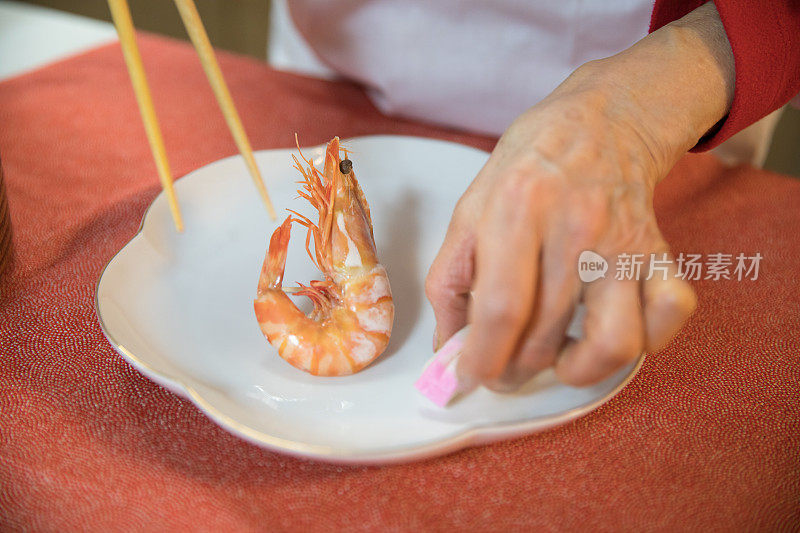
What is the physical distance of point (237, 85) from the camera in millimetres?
1062

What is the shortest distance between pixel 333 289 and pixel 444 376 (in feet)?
0.62

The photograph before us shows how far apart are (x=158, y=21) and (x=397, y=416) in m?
2.71

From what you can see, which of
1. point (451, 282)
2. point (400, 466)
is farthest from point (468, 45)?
point (400, 466)

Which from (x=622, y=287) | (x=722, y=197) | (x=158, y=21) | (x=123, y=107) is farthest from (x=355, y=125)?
(x=158, y=21)

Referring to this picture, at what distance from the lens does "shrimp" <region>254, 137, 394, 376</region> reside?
59cm

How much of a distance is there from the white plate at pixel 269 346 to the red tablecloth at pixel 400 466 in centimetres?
3

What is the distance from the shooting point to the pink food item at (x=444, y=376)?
0.53 meters

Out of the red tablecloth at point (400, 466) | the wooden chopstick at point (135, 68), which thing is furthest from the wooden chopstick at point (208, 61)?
the red tablecloth at point (400, 466)

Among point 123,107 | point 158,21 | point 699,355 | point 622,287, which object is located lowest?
point 158,21

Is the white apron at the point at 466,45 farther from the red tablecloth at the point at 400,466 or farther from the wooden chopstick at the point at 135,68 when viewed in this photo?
the wooden chopstick at the point at 135,68

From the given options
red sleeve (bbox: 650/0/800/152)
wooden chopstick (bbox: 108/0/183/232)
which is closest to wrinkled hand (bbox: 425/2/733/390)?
red sleeve (bbox: 650/0/800/152)

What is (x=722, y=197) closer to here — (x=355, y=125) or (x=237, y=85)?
(x=355, y=125)

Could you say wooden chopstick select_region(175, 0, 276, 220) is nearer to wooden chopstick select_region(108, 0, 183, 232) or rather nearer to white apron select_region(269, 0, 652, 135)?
wooden chopstick select_region(108, 0, 183, 232)

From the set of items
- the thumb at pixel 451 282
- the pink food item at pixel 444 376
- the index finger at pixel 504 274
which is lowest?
the pink food item at pixel 444 376
